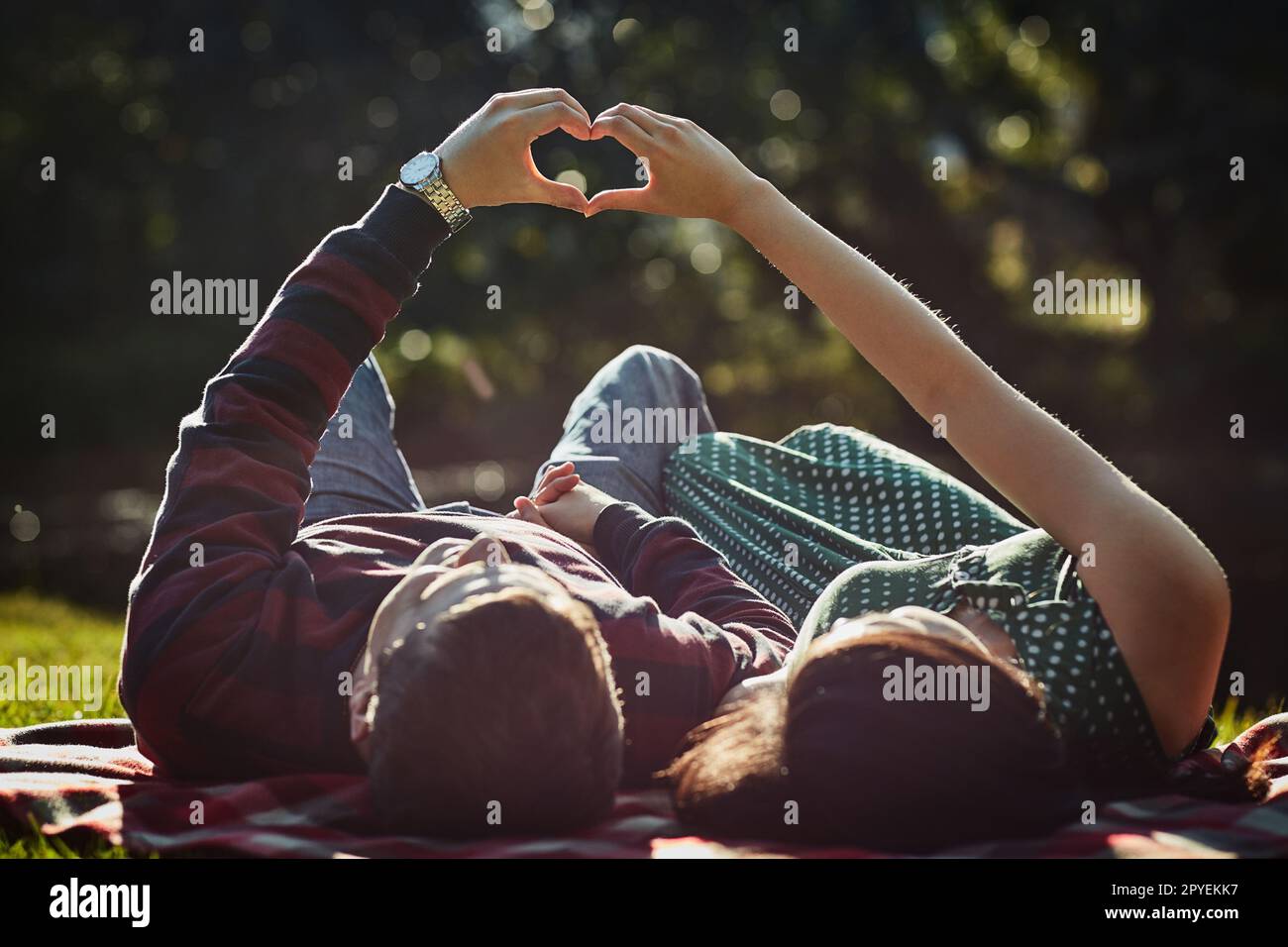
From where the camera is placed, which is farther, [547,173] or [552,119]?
[547,173]

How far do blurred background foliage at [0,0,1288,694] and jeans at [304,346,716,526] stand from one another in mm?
6818

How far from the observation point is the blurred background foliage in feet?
38.9

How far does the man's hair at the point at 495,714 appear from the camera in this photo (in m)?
1.45

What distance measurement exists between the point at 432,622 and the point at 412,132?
11427 millimetres

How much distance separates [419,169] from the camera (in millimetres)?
2188

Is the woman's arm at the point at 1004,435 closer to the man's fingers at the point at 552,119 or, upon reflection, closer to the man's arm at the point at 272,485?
the man's fingers at the point at 552,119

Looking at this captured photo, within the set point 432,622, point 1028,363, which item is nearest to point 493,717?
point 432,622

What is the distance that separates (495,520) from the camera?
2.24m

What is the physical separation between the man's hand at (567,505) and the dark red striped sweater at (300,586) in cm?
27

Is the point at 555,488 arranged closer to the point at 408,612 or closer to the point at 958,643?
the point at 408,612

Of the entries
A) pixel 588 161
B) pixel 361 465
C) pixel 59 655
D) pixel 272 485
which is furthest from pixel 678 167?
pixel 588 161

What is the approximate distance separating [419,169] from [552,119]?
0.84ft
